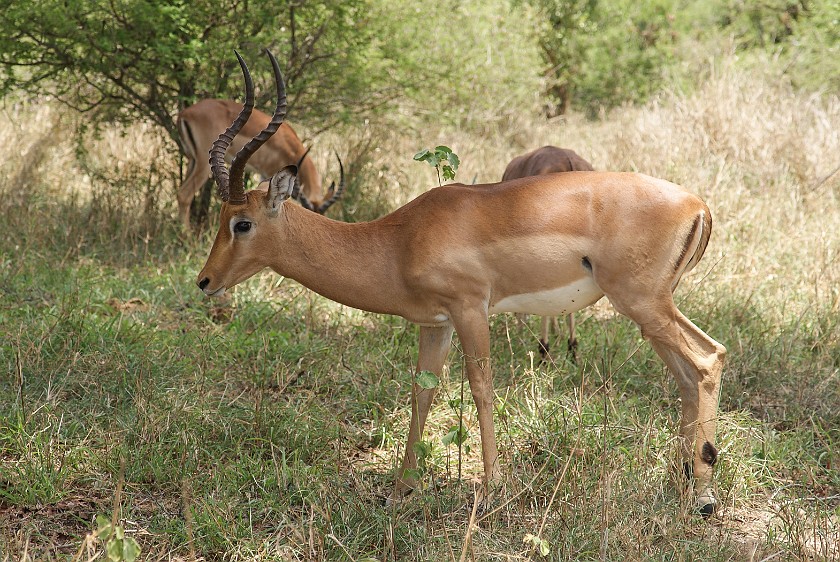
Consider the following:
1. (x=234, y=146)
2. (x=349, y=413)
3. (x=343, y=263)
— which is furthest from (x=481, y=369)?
(x=234, y=146)

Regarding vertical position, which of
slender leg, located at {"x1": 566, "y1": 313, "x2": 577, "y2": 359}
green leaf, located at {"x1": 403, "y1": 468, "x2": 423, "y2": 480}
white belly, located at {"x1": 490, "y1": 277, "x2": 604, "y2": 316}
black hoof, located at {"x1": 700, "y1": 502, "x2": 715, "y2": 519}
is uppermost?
white belly, located at {"x1": 490, "y1": 277, "x2": 604, "y2": 316}

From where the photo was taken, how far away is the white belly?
12.4ft

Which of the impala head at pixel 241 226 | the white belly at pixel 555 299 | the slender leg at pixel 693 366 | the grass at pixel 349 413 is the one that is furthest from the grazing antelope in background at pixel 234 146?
the slender leg at pixel 693 366

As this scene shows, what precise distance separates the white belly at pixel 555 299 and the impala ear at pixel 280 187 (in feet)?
3.17

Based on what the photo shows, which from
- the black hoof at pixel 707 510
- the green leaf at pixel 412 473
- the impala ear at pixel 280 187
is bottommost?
the black hoof at pixel 707 510

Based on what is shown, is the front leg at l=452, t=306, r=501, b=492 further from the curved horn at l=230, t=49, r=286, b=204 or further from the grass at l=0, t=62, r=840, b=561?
the curved horn at l=230, t=49, r=286, b=204

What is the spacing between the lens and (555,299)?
12.5 ft

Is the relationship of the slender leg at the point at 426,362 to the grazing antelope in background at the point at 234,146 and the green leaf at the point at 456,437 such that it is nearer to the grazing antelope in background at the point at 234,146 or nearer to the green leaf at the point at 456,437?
the green leaf at the point at 456,437

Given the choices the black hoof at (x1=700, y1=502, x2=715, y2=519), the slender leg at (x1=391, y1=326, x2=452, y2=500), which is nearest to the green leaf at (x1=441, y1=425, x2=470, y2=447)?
the slender leg at (x1=391, y1=326, x2=452, y2=500)

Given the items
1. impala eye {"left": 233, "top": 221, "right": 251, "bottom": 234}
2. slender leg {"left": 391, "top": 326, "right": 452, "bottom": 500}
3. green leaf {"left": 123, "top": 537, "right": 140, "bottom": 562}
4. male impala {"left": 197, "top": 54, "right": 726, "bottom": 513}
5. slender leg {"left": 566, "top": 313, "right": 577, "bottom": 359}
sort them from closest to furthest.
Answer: green leaf {"left": 123, "top": 537, "right": 140, "bottom": 562} < male impala {"left": 197, "top": 54, "right": 726, "bottom": 513} < impala eye {"left": 233, "top": 221, "right": 251, "bottom": 234} < slender leg {"left": 391, "top": 326, "right": 452, "bottom": 500} < slender leg {"left": 566, "top": 313, "right": 577, "bottom": 359}

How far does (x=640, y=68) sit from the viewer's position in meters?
15.7

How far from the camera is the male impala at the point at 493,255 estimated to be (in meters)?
3.70

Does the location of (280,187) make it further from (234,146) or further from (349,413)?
(234,146)

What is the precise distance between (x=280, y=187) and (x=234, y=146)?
4528 mm
